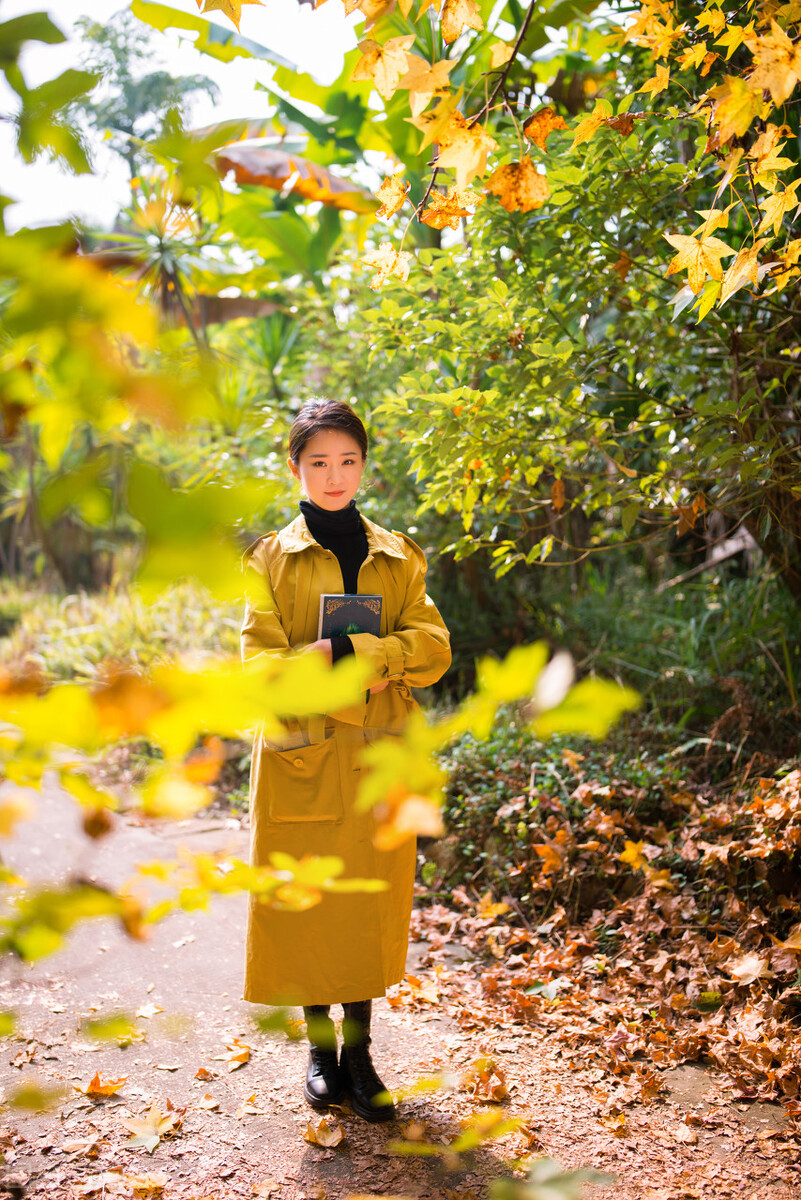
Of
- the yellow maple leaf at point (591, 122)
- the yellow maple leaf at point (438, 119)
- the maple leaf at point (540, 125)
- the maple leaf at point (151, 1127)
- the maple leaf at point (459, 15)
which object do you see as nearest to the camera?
the yellow maple leaf at point (438, 119)

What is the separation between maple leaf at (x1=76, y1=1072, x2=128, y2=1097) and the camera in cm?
213

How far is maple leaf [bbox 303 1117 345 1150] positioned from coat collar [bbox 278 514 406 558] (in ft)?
4.67

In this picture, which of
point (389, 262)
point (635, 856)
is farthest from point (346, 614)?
point (635, 856)

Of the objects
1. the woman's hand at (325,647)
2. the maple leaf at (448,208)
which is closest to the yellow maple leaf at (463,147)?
the maple leaf at (448,208)

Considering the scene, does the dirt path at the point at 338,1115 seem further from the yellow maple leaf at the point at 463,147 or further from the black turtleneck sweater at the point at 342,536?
the yellow maple leaf at the point at 463,147

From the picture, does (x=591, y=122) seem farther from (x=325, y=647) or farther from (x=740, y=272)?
(x=325, y=647)

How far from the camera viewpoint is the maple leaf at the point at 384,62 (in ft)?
4.09

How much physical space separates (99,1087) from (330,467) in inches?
68.1

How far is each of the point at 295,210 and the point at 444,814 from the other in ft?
16.4

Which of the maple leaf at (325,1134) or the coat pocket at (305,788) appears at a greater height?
the coat pocket at (305,788)

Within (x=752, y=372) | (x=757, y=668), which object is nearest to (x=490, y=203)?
(x=752, y=372)

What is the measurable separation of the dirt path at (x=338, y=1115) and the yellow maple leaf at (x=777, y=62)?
170 centimetres

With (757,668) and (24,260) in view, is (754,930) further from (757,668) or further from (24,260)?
(24,260)

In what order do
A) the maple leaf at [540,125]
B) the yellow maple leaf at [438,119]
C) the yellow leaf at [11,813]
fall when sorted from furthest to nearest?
the maple leaf at [540,125]
the yellow maple leaf at [438,119]
the yellow leaf at [11,813]
